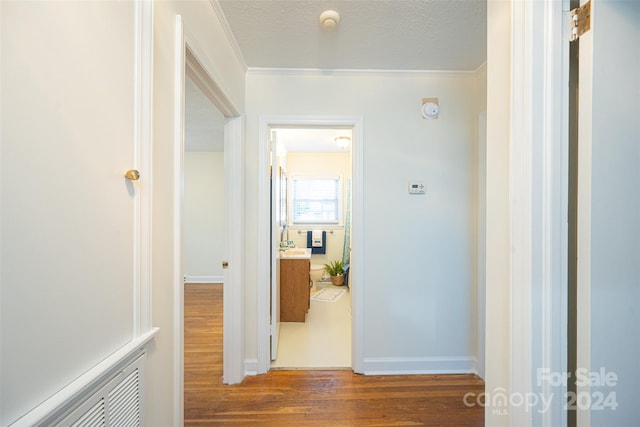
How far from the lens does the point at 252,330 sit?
6.85 ft

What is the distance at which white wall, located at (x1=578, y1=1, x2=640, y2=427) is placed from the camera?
0.69m

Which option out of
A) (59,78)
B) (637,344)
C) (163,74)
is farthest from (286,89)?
(637,344)

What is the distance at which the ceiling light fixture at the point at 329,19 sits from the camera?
4.88 feet

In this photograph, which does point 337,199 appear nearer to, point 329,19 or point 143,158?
point 329,19

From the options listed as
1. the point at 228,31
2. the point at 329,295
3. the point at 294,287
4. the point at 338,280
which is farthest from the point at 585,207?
the point at 338,280

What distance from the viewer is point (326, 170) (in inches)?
193

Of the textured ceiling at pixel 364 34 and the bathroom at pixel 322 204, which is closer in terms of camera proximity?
the textured ceiling at pixel 364 34

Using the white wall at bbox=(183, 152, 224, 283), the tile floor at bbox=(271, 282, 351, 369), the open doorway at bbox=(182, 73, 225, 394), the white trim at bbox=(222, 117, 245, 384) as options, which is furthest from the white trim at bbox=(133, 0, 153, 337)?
the white wall at bbox=(183, 152, 224, 283)

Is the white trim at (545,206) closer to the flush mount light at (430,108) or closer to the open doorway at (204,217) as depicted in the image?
the flush mount light at (430,108)

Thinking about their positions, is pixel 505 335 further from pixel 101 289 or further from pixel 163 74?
pixel 163 74

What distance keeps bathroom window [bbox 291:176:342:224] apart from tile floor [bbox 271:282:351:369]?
180 centimetres

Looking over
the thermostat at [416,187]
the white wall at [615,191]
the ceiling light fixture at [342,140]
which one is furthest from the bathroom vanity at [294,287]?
the white wall at [615,191]

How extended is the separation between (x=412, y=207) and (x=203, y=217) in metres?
4.19

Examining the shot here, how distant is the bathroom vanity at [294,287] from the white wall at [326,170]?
5.78 ft
